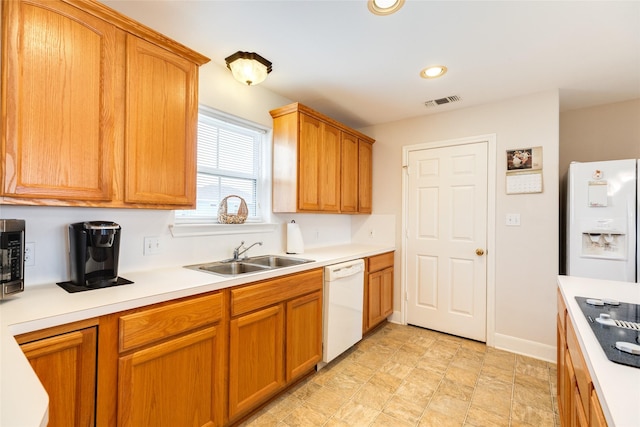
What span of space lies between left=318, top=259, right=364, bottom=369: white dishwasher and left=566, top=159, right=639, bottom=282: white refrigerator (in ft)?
5.91

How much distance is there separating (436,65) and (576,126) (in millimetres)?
2015

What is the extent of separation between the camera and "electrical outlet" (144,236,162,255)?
1905 mm

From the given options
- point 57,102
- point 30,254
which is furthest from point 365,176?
point 30,254

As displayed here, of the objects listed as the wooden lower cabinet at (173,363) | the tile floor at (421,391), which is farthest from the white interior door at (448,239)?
the wooden lower cabinet at (173,363)

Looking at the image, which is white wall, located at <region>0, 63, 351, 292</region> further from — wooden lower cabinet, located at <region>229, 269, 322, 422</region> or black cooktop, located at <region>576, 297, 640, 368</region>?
black cooktop, located at <region>576, 297, 640, 368</region>

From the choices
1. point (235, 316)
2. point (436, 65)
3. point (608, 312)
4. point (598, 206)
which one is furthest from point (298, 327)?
point (598, 206)

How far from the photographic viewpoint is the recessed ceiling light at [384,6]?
63.2 inches

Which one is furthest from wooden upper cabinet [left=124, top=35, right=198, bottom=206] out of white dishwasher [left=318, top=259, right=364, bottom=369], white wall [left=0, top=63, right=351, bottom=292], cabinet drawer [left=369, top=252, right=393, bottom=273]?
cabinet drawer [left=369, top=252, right=393, bottom=273]

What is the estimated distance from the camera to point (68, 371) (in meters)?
1.13

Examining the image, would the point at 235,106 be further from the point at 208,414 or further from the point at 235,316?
the point at 208,414

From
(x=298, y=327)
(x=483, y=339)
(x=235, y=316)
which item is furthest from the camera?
(x=483, y=339)

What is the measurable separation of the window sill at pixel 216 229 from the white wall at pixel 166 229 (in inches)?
1.3

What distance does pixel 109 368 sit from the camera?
123 centimetres

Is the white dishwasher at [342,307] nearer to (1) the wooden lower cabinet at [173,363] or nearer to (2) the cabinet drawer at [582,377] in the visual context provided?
(1) the wooden lower cabinet at [173,363]
